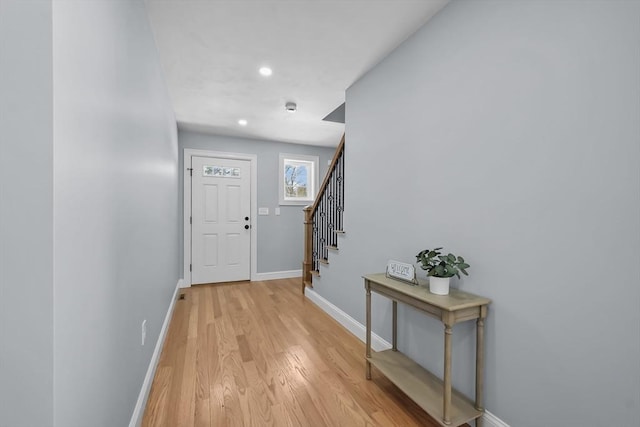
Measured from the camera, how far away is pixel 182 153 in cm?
425

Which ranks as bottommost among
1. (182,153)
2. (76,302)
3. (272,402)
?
(272,402)

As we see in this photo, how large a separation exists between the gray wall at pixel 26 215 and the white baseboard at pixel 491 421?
1790 mm

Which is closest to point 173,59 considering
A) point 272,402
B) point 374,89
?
point 374,89

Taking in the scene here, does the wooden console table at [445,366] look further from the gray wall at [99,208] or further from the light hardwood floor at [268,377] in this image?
the gray wall at [99,208]

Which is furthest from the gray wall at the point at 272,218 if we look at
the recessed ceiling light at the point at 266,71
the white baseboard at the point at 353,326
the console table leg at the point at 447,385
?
the console table leg at the point at 447,385

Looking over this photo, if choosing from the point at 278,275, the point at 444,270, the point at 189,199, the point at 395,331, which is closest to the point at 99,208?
the point at 444,270

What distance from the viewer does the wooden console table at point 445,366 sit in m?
1.38

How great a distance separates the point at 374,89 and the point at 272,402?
2469 millimetres

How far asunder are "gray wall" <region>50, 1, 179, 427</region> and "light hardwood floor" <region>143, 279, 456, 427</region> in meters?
0.35

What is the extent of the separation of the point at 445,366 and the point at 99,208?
167 cm

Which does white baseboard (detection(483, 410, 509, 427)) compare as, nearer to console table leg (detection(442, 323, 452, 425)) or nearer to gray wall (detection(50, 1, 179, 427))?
console table leg (detection(442, 323, 452, 425))

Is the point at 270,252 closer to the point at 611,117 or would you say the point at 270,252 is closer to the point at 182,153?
the point at 182,153

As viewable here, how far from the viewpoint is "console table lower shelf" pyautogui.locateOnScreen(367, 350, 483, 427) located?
1413mm

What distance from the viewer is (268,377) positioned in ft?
6.42
